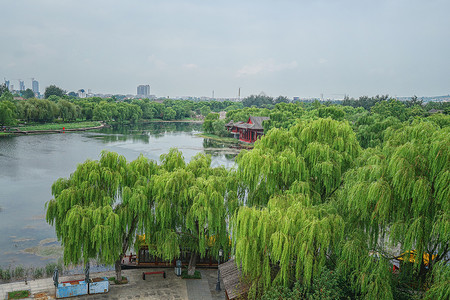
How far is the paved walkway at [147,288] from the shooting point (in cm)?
1256

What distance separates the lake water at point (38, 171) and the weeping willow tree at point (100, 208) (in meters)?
4.77

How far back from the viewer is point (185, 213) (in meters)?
13.8

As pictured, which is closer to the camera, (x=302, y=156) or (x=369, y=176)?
(x=369, y=176)

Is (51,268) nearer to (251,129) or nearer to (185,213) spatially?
(185,213)

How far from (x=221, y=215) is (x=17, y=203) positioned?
639 inches

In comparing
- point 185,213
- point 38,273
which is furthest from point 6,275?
point 185,213

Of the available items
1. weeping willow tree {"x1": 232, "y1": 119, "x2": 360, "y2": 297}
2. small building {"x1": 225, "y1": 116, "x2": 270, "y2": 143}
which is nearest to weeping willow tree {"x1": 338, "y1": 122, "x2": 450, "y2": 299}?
weeping willow tree {"x1": 232, "y1": 119, "x2": 360, "y2": 297}

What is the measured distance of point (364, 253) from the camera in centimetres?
934

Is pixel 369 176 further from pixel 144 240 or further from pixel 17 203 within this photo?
pixel 17 203

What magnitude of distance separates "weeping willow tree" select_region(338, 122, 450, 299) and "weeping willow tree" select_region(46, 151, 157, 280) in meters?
7.31

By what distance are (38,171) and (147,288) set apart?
23.4 m

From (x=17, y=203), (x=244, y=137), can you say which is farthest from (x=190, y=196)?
(x=244, y=137)

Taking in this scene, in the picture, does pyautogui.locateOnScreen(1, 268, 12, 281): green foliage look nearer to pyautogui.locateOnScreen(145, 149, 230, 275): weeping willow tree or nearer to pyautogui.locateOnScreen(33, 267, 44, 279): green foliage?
pyautogui.locateOnScreen(33, 267, 44, 279): green foliage

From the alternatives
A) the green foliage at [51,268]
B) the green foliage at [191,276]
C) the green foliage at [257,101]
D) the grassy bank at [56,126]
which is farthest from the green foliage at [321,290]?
the green foliage at [257,101]
